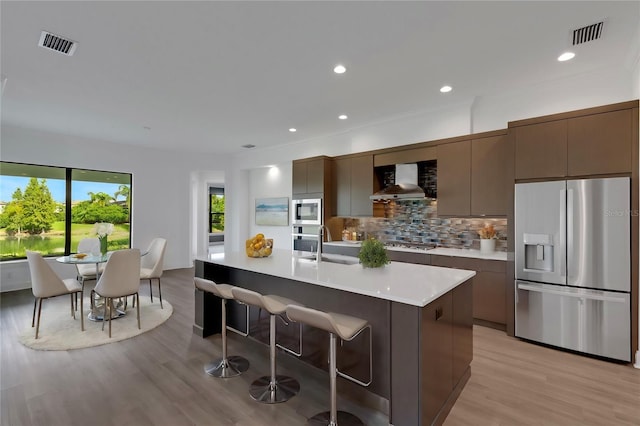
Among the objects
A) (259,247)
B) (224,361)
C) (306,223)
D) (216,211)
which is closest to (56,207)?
(216,211)

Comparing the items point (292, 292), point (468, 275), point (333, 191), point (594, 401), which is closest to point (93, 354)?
point (292, 292)

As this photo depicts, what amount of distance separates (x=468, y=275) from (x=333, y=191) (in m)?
3.50

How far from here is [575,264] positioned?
3086 millimetres

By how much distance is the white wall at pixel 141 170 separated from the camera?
5434mm

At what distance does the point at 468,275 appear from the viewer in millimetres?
2459

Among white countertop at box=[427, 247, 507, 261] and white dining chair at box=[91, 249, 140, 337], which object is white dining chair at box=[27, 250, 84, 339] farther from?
white countertop at box=[427, 247, 507, 261]

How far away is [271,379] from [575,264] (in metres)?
3.15

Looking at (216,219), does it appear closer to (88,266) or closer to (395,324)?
(88,266)

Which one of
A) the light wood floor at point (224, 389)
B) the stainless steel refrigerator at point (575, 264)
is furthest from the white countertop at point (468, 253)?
the light wood floor at point (224, 389)

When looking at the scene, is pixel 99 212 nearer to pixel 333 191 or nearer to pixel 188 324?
pixel 188 324

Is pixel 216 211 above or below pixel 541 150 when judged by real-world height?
below

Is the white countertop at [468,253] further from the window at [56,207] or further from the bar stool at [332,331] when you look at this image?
the window at [56,207]

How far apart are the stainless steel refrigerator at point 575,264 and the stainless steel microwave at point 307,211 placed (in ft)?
10.4

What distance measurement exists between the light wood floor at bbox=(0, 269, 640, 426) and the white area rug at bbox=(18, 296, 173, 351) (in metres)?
0.16
